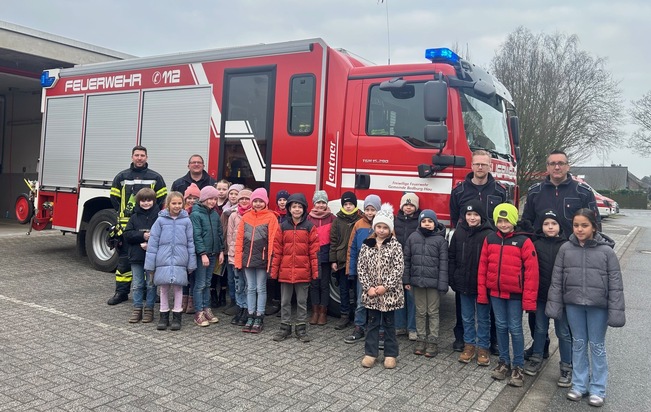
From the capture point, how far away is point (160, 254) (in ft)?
17.9

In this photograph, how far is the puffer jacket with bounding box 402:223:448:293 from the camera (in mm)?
4922

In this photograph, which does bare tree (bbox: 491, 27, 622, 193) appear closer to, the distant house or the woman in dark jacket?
the woman in dark jacket

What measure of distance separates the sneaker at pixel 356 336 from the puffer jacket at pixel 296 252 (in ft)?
2.33

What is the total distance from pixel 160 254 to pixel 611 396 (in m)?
4.33

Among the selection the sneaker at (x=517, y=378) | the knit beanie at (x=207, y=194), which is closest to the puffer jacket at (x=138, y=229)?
the knit beanie at (x=207, y=194)

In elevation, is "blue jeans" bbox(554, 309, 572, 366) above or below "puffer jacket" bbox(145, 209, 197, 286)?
below

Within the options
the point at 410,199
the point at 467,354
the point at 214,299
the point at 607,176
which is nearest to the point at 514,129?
the point at 410,199

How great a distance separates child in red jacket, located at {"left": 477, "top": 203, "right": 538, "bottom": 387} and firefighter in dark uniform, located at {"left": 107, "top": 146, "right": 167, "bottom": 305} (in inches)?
154

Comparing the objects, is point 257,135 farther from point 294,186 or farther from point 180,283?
point 180,283

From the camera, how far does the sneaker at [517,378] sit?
4363 mm

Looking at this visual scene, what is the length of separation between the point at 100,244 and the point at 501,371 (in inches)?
256

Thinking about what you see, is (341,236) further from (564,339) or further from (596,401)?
(596,401)

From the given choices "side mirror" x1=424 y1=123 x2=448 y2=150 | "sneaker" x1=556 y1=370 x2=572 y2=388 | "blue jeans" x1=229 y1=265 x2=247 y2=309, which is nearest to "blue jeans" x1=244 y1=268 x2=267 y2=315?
"blue jeans" x1=229 y1=265 x2=247 y2=309

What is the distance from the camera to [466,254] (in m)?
4.79
